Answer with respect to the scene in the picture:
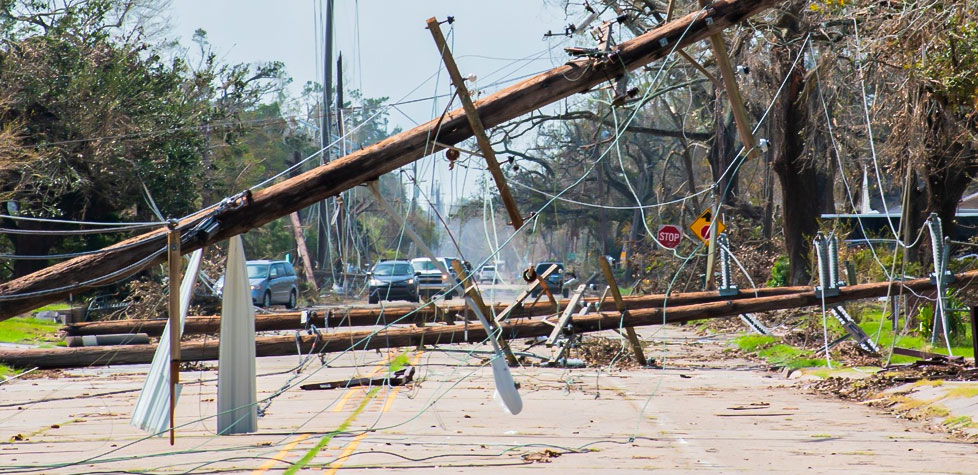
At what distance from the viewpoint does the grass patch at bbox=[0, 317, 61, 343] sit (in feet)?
79.1

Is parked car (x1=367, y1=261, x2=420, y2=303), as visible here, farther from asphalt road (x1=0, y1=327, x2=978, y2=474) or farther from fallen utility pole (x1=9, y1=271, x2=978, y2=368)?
asphalt road (x1=0, y1=327, x2=978, y2=474)

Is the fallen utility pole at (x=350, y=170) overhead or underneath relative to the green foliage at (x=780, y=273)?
overhead

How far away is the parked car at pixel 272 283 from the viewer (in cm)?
3566

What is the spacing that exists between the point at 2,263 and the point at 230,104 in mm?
15107

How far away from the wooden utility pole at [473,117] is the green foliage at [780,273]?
65.3ft

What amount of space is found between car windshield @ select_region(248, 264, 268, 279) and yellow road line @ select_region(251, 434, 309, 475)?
26.4m

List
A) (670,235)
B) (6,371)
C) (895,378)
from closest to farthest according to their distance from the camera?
1. (895,378)
2. (6,371)
3. (670,235)

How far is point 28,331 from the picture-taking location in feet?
86.3

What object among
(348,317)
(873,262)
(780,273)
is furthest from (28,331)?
(873,262)

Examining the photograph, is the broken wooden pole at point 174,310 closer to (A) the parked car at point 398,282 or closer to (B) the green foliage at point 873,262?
(B) the green foliage at point 873,262

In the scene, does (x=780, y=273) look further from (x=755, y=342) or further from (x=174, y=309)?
(x=174, y=309)

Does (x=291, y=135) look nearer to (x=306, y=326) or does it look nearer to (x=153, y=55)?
(x=153, y=55)

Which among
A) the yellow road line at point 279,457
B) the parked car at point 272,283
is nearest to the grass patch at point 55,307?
the parked car at point 272,283

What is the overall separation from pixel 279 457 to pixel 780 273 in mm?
23109
